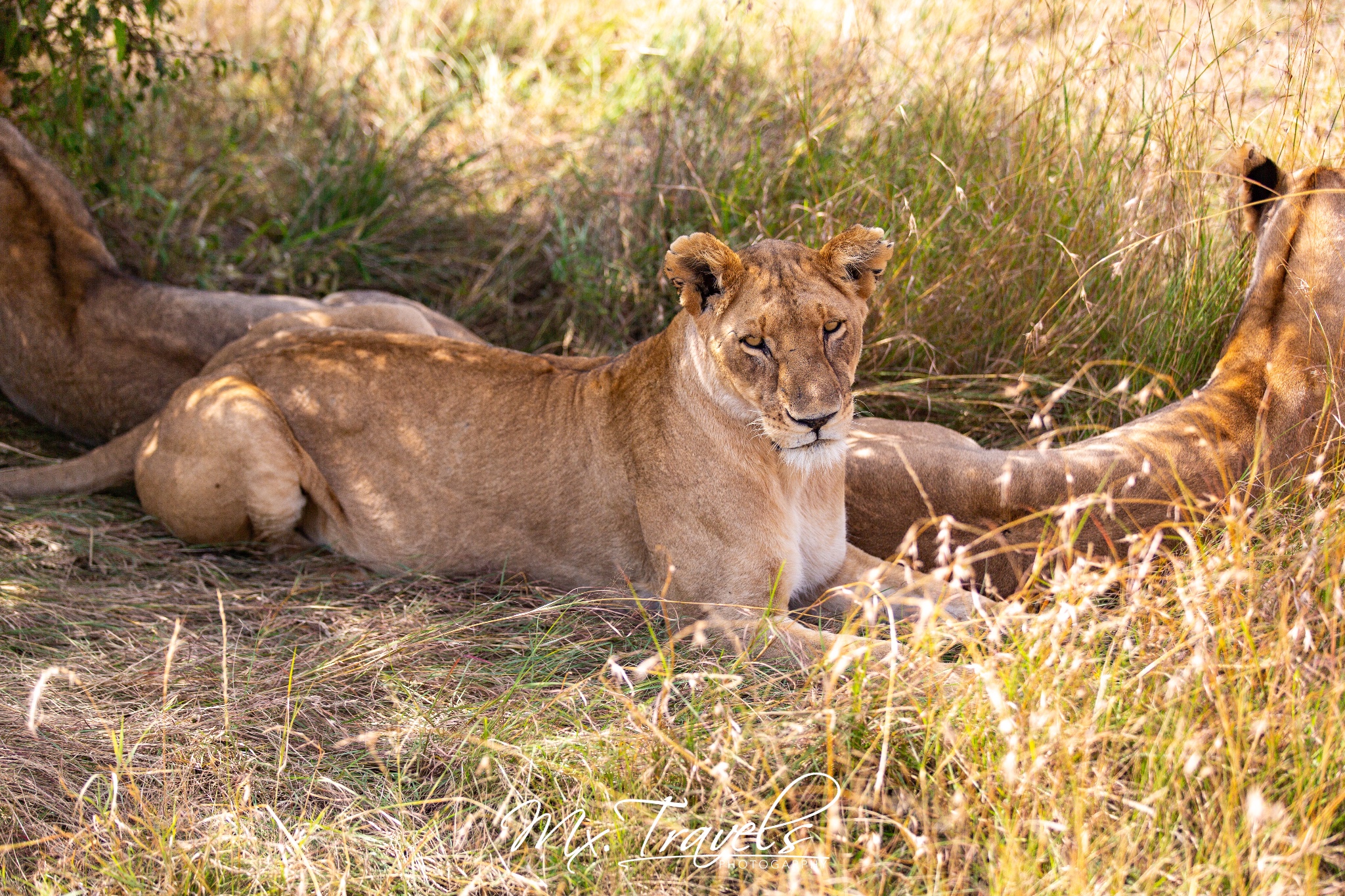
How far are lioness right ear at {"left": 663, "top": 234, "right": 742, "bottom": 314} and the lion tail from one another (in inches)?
84.0

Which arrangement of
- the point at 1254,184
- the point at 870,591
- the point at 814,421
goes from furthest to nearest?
1. the point at 1254,184
2. the point at 870,591
3. the point at 814,421

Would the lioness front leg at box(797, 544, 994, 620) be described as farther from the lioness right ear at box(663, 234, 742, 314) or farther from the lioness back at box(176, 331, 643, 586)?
the lioness right ear at box(663, 234, 742, 314)

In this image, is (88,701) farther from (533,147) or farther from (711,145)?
(533,147)

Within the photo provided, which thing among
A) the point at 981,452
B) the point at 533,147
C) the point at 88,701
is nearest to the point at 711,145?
the point at 533,147

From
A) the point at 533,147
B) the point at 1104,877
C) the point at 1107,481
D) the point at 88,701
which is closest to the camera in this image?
the point at 1104,877

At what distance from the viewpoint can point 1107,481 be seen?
3.60 m

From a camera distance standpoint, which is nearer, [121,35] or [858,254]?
[858,254]

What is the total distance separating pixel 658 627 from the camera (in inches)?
140

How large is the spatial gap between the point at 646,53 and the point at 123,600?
4320mm

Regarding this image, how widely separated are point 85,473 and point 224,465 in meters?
0.72

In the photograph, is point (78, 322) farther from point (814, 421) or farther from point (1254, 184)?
point (1254, 184)

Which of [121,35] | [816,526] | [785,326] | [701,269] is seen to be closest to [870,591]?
[816,526]

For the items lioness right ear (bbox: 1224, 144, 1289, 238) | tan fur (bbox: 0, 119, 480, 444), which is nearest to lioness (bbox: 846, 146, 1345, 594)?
lioness right ear (bbox: 1224, 144, 1289, 238)

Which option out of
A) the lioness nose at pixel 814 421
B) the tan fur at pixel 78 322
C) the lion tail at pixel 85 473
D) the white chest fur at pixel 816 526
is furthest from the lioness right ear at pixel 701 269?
the lion tail at pixel 85 473
